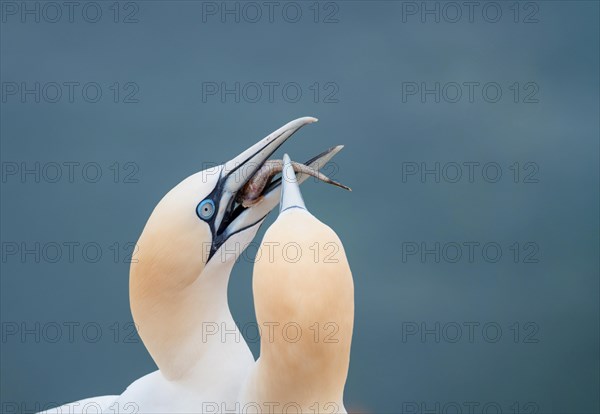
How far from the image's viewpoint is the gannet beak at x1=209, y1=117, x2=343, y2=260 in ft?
12.7

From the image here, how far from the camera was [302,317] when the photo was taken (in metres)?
3.21

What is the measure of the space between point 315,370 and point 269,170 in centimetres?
90

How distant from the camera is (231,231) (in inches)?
154

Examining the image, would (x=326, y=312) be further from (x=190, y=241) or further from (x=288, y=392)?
(x=190, y=241)

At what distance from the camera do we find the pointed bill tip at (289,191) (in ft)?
11.6

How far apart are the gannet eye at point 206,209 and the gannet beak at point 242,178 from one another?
2 centimetres

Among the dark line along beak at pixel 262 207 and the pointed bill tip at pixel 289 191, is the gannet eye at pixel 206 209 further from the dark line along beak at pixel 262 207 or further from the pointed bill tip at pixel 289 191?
the pointed bill tip at pixel 289 191

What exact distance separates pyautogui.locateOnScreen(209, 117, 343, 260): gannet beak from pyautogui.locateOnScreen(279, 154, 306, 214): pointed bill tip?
18 centimetres

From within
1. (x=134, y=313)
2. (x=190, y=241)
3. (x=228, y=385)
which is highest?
(x=190, y=241)

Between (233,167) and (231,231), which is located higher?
(233,167)

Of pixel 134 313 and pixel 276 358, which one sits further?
pixel 134 313

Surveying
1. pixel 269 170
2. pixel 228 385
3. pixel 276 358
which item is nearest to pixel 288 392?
pixel 276 358

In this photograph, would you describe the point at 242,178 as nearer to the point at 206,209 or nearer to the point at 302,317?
the point at 206,209

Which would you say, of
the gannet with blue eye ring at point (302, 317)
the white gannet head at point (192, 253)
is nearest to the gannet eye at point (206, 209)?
the white gannet head at point (192, 253)
